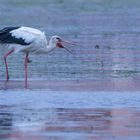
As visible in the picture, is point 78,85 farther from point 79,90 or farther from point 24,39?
point 24,39

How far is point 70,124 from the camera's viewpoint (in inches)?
460

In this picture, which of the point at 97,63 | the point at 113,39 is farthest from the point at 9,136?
the point at 113,39

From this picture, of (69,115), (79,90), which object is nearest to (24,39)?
(79,90)

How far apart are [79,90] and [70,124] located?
12.4ft

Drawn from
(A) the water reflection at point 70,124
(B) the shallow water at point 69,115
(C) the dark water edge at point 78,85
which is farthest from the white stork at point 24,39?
(A) the water reflection at point 70,124

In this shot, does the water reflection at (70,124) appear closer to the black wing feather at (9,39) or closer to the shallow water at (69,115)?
the shallow water at (69,115)

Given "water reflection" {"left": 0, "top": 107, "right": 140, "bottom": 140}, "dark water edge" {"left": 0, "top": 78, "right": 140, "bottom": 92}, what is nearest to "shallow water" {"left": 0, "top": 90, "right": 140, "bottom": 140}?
"water reflection" {"left": 0, "top": 107, "right": 140, "bottom": 140}

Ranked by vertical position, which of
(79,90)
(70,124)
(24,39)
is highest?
(24,39)

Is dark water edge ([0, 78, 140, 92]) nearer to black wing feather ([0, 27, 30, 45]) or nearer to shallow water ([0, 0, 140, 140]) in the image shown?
shallow water ([0, 0, 140, 140])

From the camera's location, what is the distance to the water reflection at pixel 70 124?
1082 centimetres

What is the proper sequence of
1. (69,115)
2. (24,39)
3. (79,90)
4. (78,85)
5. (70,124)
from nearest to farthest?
(70,124)
(69,115)
(79,90)
(78,85)
(24,39)

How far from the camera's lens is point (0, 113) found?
Answer: 12719 mm

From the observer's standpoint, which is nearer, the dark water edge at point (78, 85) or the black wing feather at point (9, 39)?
the dark water edge at point (78, 85)

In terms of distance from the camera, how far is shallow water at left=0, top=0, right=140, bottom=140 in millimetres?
11320
